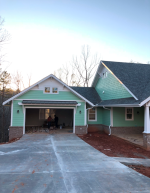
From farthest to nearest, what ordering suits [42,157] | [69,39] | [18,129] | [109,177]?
[69,39]
[18,129]
[42,157]
[109,177]

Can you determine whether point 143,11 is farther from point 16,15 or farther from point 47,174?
point 47,174

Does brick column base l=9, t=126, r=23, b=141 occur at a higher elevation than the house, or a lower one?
lower

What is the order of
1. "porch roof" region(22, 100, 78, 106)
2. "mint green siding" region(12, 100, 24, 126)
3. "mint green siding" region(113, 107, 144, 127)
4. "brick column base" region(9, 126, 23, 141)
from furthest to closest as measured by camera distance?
"mint green siding" region(113, 107, 144, 127)
"mint green siding" region(12, 100, 24, 126)
"brick column base" region(9, 126, 23, 141)
"porch roof" region(22, 100, 78, 106)

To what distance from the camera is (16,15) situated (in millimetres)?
12336

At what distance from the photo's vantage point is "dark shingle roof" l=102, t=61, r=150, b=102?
40.9ft

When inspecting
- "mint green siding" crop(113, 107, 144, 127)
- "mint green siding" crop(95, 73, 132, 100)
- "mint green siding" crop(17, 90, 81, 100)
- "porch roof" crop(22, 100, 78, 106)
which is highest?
"mint green siding" crop(95, 73, 132, 100)

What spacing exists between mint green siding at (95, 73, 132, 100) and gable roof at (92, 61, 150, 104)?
1.73ft

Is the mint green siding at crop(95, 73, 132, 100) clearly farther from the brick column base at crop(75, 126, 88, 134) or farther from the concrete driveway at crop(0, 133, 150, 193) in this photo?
the concrete driveway at crop(0, 133, 150, 193)

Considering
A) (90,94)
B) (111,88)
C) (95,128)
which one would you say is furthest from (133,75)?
(95,128)

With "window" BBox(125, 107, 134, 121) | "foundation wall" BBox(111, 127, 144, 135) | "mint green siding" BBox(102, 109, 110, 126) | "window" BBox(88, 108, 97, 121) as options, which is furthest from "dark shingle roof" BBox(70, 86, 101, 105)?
"foundation wall" BBox(111, 127, 144, 135)

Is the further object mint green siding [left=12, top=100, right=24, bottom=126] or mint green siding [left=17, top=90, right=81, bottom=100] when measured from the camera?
mint green siding [left=17, top=90, right=81, bottom=100]

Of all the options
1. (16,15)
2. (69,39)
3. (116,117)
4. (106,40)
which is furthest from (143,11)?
(16,15)

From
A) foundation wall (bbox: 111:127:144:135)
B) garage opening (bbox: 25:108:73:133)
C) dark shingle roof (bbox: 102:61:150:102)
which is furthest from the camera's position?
garage opening (bbox: 25:108:73:133)

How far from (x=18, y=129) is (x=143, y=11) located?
48.7ft
